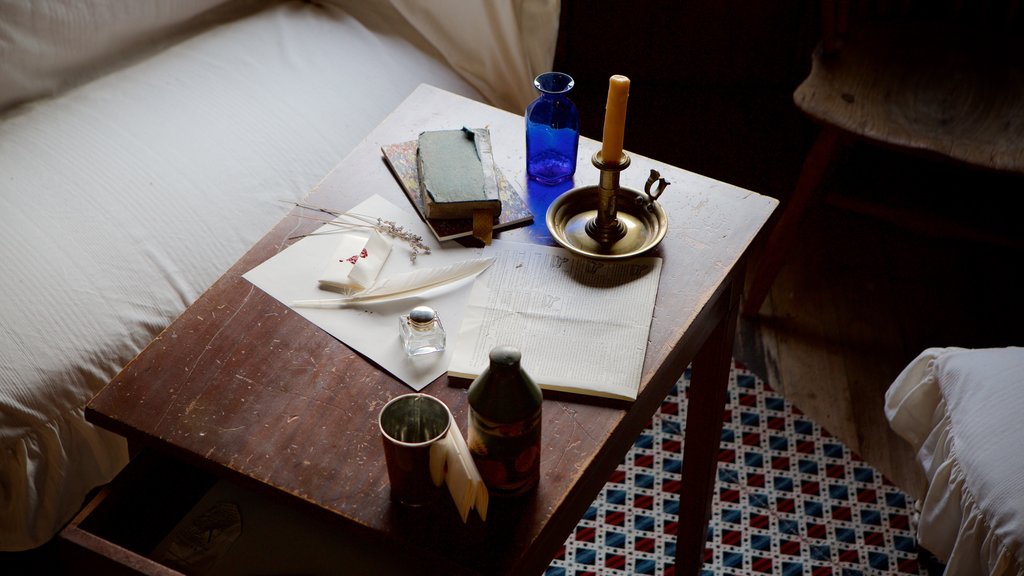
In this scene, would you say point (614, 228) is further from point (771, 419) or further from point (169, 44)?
point (169, 44)

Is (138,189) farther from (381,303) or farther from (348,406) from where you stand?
(348,406)

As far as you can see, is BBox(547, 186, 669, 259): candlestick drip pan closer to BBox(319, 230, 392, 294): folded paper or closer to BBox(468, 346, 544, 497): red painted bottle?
BBox(319, 230, 392, 294): folded paper

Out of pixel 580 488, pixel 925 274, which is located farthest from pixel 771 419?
pixel 580 488

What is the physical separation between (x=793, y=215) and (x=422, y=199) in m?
0.79

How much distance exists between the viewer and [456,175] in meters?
1.20

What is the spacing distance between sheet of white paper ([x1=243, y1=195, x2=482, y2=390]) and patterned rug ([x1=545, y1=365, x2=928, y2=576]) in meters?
0.59

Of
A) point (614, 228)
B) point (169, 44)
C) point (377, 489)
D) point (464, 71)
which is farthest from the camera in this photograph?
point (464, 71)

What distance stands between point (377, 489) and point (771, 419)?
991 millimetres

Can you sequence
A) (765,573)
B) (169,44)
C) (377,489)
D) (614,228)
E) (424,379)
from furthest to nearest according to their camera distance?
(169,44) → (765,573) → (614,228) → (424,379) → (377,489)

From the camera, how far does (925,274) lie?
197cm

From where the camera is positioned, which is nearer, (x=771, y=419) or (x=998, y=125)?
(x=998, y=125)

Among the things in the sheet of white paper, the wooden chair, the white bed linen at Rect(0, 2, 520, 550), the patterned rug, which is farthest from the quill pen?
the wooden chair

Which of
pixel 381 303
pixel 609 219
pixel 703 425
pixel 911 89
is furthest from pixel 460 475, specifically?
pixel 911 89

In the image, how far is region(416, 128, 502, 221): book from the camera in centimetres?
118
